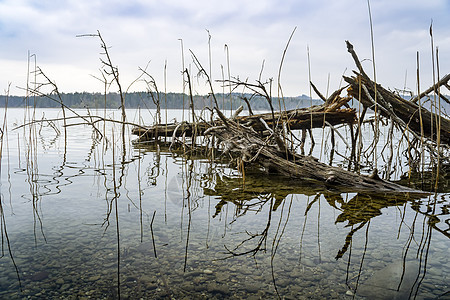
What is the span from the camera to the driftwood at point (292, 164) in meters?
3.90

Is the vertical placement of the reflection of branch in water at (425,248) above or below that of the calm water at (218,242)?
above

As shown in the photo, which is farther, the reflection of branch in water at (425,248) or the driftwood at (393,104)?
the driftwood at (393,104)

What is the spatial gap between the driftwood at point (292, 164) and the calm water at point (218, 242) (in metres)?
0.24

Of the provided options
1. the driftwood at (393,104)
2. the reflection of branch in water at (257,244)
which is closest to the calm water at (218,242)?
the reflection of branch in water at (257,244)

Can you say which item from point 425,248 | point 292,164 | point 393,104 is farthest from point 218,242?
point 393,104

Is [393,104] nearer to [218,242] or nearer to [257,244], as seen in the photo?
[257,244]

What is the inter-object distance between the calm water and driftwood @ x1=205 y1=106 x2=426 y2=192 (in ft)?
0.80

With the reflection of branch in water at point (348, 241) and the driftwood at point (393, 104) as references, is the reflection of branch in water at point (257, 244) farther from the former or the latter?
the driftwood at point (393, 104)

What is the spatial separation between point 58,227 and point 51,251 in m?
0.49

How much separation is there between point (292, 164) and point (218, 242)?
7.63 ft

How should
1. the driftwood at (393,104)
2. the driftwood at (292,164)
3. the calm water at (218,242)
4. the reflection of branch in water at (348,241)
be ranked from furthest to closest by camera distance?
the driftwood at (393,104), the driftwood at (292,164), the reflection of branch in water at (348,241), the calm water at (218,242)

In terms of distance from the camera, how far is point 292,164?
440 centimetres

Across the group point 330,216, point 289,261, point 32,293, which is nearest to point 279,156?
point 330,216

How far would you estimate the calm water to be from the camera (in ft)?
5.64
